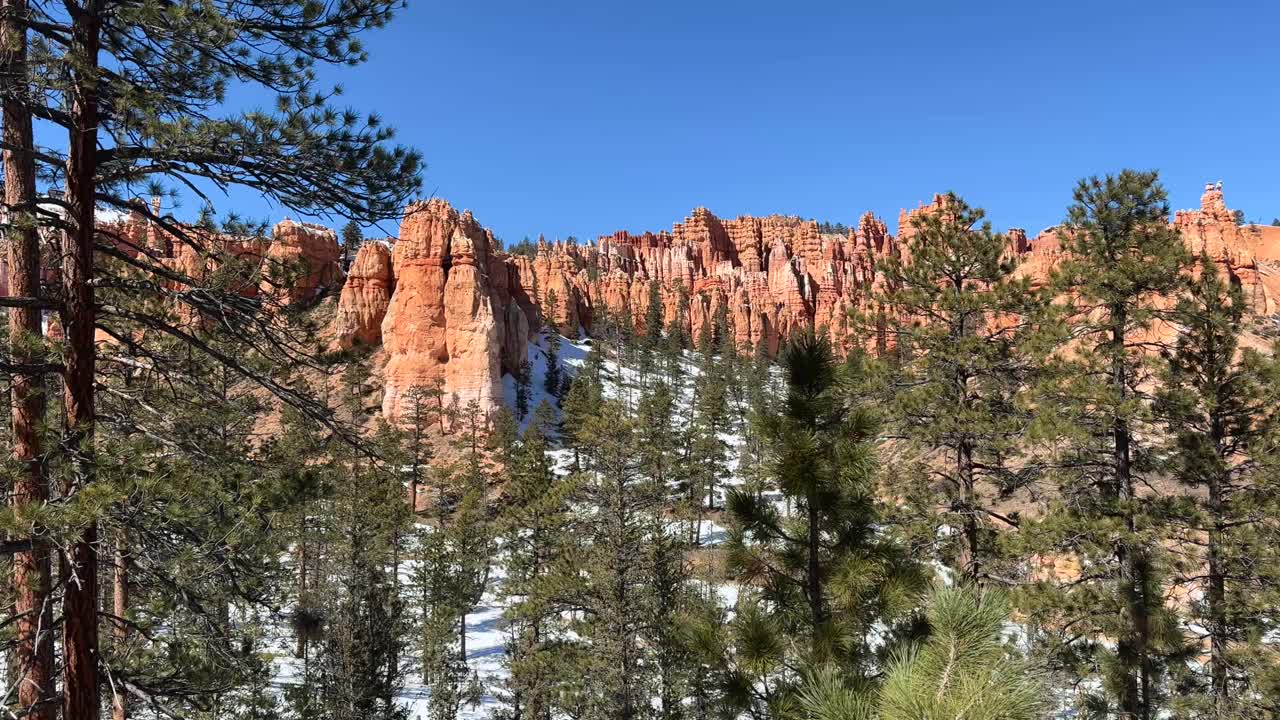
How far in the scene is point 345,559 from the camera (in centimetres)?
1806

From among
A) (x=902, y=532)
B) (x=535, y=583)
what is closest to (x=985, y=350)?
(x=902, y=532)

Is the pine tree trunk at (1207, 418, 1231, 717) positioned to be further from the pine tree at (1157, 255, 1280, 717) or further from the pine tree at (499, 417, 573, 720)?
the pine tree at (499, 417, 573, 720)

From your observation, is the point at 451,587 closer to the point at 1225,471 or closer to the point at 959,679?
the point at 1225,471

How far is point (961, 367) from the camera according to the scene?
35.7 ft

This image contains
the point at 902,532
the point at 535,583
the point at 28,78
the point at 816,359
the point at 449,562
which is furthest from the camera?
the point at 449,562

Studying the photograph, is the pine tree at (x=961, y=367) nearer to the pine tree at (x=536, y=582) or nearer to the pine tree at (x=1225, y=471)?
the pine tree at (x=1225, y=471)

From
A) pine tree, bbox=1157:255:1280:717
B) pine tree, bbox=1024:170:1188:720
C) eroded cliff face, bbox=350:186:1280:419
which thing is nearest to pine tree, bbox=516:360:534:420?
eroded cliff face, bbox=350:186:1280:419

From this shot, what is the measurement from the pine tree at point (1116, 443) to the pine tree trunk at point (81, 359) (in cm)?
1024

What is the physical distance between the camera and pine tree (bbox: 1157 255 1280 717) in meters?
9.09

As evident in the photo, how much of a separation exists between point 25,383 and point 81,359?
356 mm

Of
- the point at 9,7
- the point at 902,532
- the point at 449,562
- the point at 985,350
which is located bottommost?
the point at 449,562

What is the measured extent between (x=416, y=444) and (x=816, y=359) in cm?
2959

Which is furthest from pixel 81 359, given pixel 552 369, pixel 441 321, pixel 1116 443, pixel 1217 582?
pixel 552 369

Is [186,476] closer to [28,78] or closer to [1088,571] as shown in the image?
[28,78]
